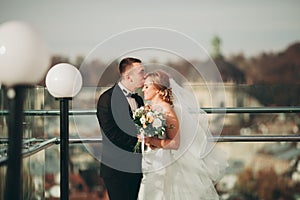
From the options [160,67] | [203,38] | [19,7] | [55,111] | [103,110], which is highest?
[19,7]

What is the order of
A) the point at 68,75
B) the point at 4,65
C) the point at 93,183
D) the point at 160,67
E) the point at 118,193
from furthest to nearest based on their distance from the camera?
the point at 93,183
the point at 160,67
the point at 118,193
the point at 68,75
the point at 4,65

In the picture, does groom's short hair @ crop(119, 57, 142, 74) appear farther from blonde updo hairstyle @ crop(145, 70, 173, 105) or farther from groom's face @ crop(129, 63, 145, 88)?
blonde updo hairstyle @ crop(145, 70, 173, 105)

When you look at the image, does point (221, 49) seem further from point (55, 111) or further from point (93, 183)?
point (55, 111)

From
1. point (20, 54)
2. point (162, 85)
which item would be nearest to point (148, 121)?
point (162, 85)

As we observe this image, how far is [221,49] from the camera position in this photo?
816 centimetres

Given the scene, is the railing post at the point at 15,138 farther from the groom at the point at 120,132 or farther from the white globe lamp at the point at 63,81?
the groom at the point at 120,132

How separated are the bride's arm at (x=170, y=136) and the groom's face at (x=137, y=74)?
278 millimetres

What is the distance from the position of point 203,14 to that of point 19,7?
2.27 metres

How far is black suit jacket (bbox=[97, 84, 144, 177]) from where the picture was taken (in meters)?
3.39

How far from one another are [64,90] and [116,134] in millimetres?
408

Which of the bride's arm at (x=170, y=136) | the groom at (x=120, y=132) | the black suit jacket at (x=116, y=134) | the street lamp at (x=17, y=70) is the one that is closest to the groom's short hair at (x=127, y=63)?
the groom at (x=120, y=132)

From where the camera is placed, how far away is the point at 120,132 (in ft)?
11.4

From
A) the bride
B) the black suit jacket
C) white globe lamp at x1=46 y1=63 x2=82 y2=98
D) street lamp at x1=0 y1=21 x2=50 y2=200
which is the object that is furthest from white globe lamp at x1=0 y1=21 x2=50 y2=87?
the bride

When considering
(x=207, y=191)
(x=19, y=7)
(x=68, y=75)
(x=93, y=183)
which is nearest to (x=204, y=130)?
(x=207, y=191)
